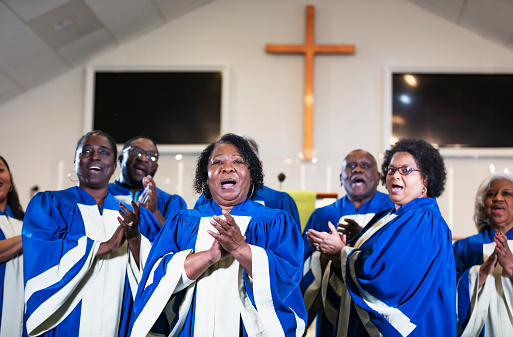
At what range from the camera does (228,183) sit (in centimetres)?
321

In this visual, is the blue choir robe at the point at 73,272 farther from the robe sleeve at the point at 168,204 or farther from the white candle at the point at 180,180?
the white candle at the point at 180,180

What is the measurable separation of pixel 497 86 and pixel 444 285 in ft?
17.0

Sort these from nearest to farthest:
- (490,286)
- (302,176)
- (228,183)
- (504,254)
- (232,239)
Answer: (232,239) < (228,183) < (504,254) < (490,286) < (302,176)

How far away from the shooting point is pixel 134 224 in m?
3.49

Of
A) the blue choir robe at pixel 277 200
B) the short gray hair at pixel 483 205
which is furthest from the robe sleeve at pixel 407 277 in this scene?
the short gray hair at pixel 483 205

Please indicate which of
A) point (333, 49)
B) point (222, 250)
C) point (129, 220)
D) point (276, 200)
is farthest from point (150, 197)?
point (333, 49)

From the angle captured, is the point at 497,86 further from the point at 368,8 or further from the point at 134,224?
the point at 134,224

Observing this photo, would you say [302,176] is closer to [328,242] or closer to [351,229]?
[351,229]

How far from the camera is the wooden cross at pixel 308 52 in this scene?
785cm

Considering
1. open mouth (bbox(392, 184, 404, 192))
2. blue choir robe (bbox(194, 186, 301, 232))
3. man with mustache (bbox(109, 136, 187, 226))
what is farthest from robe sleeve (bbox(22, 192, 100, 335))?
open mouth (bbox(392, 184, 404, 192))

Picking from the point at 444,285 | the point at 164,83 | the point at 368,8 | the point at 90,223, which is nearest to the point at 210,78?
the point at 164,83

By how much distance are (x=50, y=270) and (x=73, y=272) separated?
13 centimetres

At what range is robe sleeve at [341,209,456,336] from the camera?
3.23m

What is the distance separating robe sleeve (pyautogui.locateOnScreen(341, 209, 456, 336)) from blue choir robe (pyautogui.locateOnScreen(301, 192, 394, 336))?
53 centimetres
